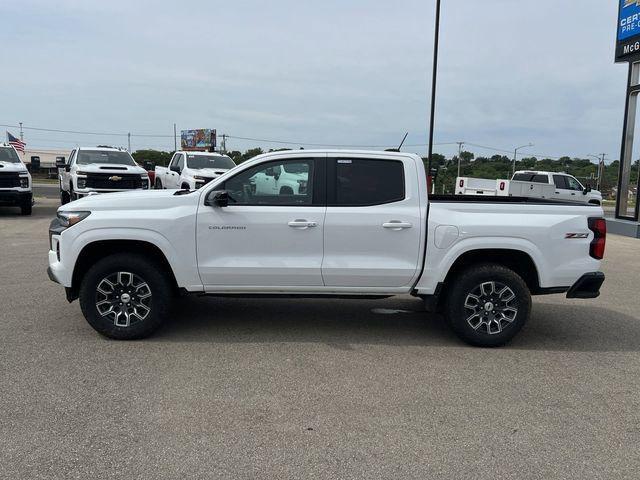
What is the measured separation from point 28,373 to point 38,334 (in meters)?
1.10

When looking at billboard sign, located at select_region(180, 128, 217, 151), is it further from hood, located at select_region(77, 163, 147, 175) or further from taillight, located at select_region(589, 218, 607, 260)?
taillight, located at select_region(589, 218, 607, 260)

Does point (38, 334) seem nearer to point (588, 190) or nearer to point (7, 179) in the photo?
point (7, 179)

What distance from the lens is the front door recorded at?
5.21 m

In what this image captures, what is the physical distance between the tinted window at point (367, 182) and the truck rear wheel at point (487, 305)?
42.3 inches

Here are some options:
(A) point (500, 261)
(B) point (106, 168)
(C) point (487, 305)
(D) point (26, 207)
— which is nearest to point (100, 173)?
(B) point (106, 168)

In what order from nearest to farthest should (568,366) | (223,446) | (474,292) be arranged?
(223,446)
(568,366)
(474,292)

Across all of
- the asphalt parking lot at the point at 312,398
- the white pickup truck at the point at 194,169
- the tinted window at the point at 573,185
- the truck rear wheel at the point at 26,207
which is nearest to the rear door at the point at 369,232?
the asphalt parking lot at the point at 312,398

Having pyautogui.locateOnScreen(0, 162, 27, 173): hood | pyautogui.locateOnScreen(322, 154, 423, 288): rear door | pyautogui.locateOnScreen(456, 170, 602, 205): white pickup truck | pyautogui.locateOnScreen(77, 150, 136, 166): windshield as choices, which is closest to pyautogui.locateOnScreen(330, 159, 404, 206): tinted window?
pyautogui.locateOnScreen(322, 154, 423, 288): rear door

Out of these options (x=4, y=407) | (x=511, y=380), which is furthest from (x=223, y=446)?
(x=511, y=380)

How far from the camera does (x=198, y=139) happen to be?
106m

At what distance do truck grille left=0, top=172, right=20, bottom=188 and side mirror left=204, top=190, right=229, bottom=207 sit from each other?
1306cm

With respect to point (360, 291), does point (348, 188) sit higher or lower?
higher

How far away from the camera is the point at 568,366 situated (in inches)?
195

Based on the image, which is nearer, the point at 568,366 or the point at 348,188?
the point at 568,366
